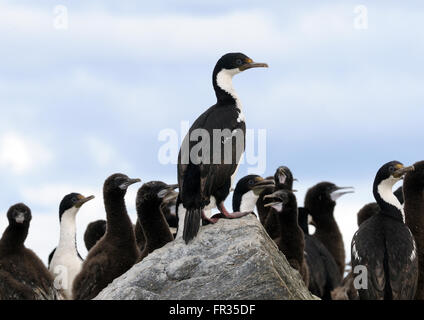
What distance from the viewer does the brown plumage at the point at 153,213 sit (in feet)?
38.0

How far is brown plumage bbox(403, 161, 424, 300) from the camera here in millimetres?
12018

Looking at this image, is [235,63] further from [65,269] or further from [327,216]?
[327,216]

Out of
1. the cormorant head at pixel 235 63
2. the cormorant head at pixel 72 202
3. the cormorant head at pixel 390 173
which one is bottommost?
the cormorant head at pixel 72 202

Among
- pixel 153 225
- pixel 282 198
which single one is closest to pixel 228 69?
pixel 153 225

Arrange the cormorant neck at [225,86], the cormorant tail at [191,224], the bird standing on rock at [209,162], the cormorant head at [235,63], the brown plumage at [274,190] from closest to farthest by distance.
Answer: the cormorant tail at [191,224] < the bird standing on rock at [209,162] < the cormorant neck at [225,86] < the cormorant head at [235,63] < the brown plumage at [274,190]

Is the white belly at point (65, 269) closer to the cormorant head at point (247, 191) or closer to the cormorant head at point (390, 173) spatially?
the cormorant head at point (247, 191)

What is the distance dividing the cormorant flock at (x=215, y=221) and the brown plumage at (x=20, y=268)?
0.05ft

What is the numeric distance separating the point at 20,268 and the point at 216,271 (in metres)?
5.15

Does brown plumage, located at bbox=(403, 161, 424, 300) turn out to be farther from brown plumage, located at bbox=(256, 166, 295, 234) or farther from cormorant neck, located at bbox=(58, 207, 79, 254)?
cormorant neck, located at bbox=(58, 207, 79, 254)

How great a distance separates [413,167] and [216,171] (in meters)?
3.64

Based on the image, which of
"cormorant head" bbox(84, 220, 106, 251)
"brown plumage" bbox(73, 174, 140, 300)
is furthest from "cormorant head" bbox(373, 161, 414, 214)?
"cormorant head" bbox(84, 220, 106, 251)

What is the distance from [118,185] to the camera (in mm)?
12742

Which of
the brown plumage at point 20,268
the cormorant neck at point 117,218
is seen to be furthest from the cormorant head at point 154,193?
the brown plumage at point 20,268
